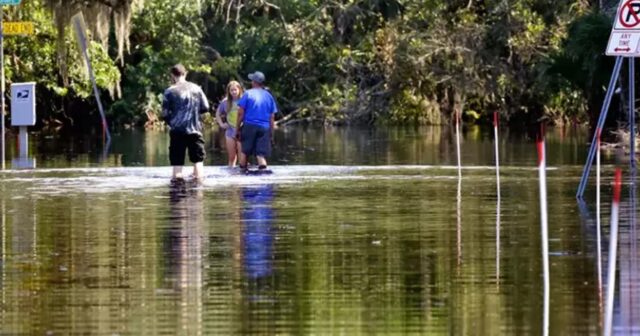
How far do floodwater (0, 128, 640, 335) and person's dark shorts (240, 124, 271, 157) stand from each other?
0.58m

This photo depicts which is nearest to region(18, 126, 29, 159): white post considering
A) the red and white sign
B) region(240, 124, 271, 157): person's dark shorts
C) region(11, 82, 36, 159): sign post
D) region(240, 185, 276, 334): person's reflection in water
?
region(11, 82, 36, 159): sign post

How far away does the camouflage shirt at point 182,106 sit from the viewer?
24.9 metres

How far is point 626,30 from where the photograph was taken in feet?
64.5

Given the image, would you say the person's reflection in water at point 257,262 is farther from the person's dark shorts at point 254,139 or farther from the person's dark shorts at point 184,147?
the person's dark shorts at point 254,139

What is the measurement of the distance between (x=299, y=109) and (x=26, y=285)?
151 feet

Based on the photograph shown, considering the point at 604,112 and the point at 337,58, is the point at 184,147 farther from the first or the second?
the point at 337,58

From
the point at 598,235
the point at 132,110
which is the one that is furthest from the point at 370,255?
the point at 132,110

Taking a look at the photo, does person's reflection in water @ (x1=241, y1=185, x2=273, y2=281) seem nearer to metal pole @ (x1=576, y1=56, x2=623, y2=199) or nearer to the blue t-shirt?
metal pole @ (x1=576, y1=56, x2=623, y2=199)

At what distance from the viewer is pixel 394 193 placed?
21.9m

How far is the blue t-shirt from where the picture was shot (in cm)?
2697

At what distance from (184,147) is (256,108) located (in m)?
2.51

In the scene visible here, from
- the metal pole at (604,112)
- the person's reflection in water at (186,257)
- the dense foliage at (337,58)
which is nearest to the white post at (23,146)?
the dense foliage at (337,58)

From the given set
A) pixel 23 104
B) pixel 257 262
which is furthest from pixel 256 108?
pixel 23 104

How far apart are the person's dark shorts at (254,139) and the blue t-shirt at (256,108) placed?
3.7 inches
